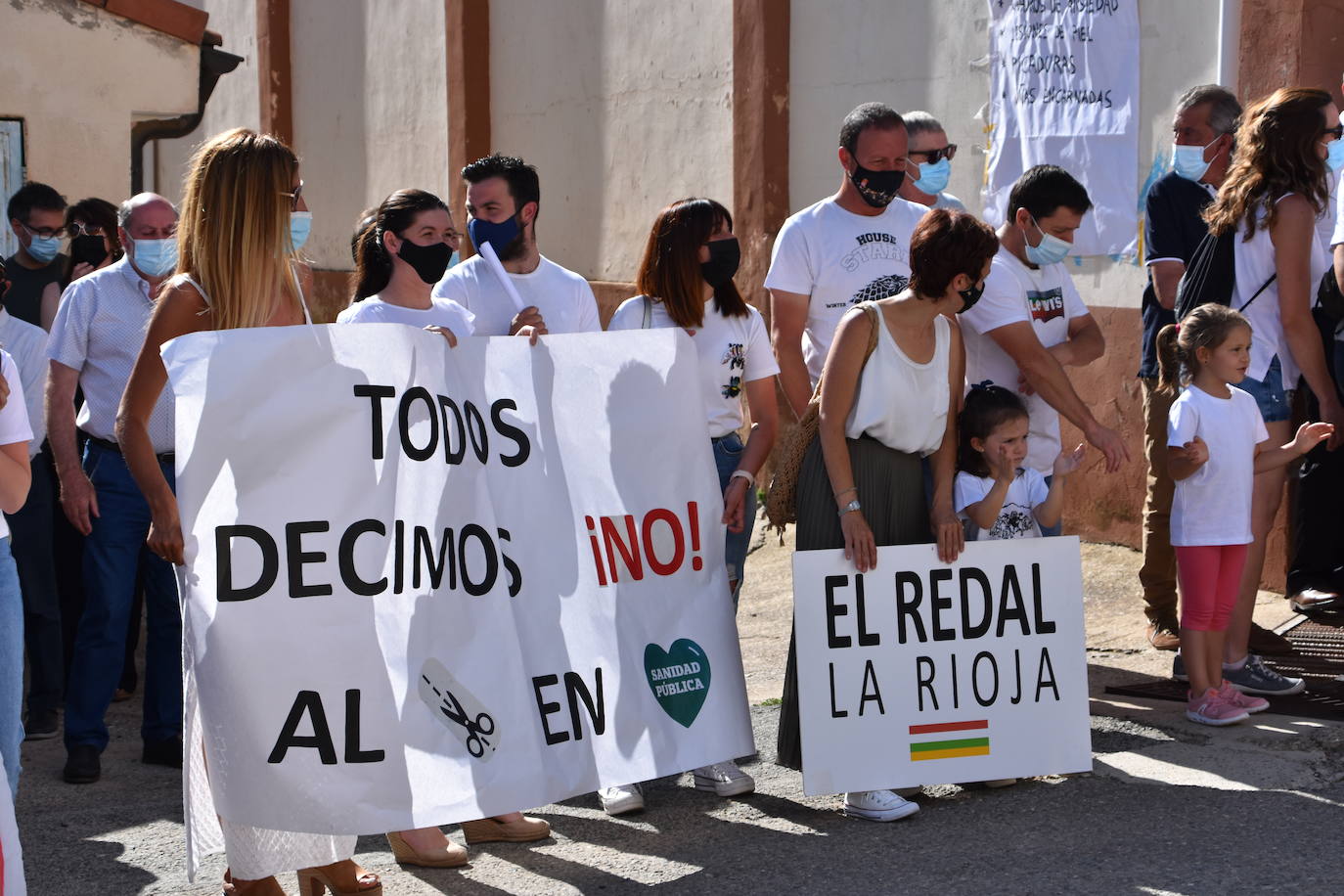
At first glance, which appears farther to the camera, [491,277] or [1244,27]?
[1244,27]

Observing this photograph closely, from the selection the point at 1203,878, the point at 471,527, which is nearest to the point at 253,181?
the point at 471,527

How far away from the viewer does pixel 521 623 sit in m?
4.50

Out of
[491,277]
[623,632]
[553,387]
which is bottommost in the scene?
[623,632]

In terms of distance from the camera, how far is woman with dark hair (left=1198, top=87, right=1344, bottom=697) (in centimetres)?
602

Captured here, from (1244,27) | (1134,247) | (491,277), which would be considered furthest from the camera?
A: (1134,247)

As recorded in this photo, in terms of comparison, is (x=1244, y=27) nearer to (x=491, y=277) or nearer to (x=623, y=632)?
(x=491, y=277)

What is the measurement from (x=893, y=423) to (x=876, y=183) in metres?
1.13

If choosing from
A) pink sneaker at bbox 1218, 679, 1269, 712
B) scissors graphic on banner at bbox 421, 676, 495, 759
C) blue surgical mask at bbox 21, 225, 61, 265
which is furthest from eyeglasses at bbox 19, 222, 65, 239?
pink sneaker at bbox 1218, 679, 1269, 712

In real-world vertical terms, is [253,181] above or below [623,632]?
above

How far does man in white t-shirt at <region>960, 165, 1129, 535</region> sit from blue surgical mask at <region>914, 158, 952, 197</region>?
150cm

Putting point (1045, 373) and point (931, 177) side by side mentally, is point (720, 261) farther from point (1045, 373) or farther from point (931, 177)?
point (931, 177)

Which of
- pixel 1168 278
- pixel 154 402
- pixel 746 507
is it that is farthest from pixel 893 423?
pixel 1168 278

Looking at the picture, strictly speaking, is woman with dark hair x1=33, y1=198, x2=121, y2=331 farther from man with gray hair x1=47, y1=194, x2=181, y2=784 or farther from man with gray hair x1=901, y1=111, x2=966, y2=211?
man with gray hair x1=901, y1=111, x2=966, y2=211

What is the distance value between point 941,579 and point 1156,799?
3.01ft
